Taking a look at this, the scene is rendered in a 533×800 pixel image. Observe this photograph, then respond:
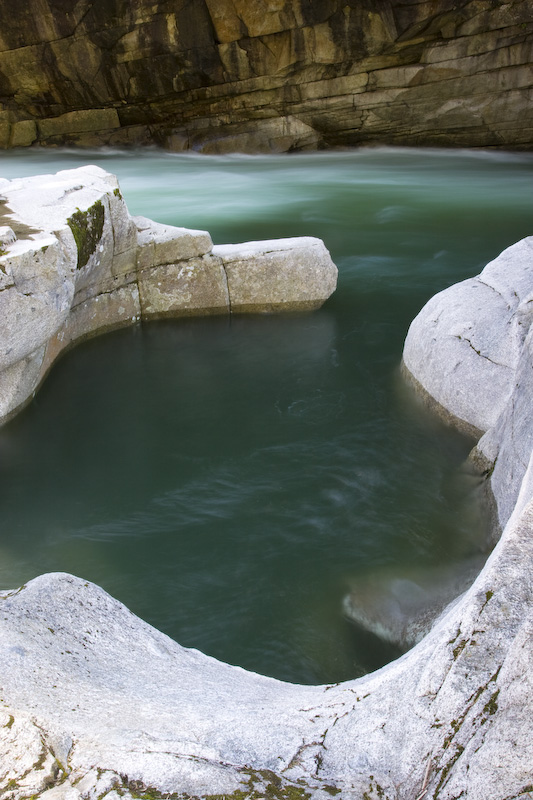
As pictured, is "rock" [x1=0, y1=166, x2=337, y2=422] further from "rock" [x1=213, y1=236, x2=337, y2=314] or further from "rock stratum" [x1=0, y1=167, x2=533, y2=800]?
"rock stratum" [x1=0, y1=167, x2=533, y2=800]

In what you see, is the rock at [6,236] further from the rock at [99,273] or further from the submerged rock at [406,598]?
the submerged rock at [406,598]

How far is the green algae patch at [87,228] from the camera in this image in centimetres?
617

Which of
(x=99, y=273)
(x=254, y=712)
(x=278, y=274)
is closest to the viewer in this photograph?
(x=254, y=712)

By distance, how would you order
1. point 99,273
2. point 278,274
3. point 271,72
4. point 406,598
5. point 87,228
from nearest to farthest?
point 406,598 < point 87,228 < point 99,273 < point 278,274 < point 271,72

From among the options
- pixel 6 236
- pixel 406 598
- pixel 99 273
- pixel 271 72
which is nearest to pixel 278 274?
pixel 99 273

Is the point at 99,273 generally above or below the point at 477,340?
above

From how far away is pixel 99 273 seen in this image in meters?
7.17

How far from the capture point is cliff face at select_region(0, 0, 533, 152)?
16906 mm

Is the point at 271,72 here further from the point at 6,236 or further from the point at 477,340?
the point at 477,340

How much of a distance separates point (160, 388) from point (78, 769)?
5.09m

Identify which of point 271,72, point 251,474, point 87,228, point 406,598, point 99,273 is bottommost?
point 406,598

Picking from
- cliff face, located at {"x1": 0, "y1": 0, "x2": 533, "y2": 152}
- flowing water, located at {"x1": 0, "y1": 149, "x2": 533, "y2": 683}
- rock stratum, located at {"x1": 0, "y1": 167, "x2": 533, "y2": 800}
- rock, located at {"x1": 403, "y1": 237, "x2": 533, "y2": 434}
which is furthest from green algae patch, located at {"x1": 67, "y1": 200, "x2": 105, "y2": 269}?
cliff face, located at {"x1": 0, "y1": 0, "x2": 533, "y2": 152}

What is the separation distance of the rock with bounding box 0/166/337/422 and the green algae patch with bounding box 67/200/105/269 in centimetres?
1

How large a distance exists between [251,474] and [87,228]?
2936mm
